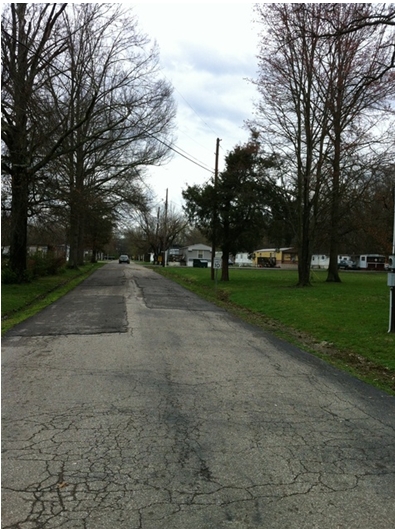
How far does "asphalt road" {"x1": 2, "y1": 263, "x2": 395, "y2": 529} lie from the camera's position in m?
3.13

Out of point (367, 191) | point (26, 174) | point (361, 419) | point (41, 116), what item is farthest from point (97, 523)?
point (367, 191)

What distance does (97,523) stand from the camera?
116 inches

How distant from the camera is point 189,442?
427cm

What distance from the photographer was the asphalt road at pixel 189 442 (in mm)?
3135

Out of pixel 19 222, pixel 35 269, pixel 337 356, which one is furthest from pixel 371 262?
pixel 337 356

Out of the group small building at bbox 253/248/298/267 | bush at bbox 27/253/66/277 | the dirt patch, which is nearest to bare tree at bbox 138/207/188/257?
small building at bbox 253/248/298/267

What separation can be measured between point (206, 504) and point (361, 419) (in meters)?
2.54

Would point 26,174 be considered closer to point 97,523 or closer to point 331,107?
point 331,107

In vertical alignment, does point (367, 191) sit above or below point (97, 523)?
above

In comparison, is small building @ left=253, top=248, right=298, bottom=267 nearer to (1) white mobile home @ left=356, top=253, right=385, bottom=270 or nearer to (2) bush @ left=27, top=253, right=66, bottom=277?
(1) white mobile home @ left=356, top=253, right=385, bottom=270

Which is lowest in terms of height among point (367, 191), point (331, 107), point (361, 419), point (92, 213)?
point (361, 419)

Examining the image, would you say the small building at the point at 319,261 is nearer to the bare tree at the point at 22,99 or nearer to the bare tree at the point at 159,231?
the bare tree at the point at 159,231

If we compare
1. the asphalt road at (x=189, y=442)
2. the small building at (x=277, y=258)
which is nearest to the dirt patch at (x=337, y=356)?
the asphalt road at (x=189, y=442)

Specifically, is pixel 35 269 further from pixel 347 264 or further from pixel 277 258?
pixel 347 264
